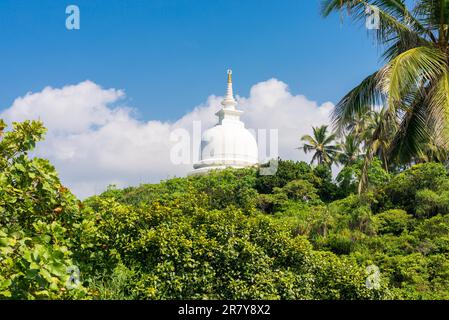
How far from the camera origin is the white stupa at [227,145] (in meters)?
37.6

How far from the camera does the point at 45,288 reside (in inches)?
186

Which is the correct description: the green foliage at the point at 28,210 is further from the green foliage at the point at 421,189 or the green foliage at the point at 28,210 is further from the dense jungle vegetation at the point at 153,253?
the green foliage at the point at 421,189

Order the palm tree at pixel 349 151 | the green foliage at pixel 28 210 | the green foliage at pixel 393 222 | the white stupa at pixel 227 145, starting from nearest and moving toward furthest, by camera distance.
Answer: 1. the green foliage at pixel 28 210
2. the green foliage at pixel 393 222
3. the palm tree at pixel 349 151
4. the white stupa at pixel 227 145

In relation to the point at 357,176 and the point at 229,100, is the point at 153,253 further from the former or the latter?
the point at 229,100

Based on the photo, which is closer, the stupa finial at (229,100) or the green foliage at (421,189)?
the green foliage at (421,189)

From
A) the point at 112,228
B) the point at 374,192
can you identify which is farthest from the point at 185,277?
the point at 374,192

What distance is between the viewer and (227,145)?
38.2 m

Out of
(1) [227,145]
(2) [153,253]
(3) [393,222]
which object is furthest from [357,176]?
(2) [153,253]

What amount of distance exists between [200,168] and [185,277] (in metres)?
29.9

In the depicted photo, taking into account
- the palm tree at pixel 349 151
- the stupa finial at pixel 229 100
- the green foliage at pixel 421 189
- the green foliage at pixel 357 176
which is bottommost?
the green foliage at pixel 421 189

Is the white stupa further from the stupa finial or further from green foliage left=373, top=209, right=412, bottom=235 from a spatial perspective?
green foliage left=373, top=209, right=412, bottom=235

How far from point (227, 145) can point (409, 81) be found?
28978 mm

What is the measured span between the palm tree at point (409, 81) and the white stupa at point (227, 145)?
84.6 ft

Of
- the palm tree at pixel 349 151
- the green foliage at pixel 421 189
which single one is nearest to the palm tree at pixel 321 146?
the palm tree at pixel 349 151
